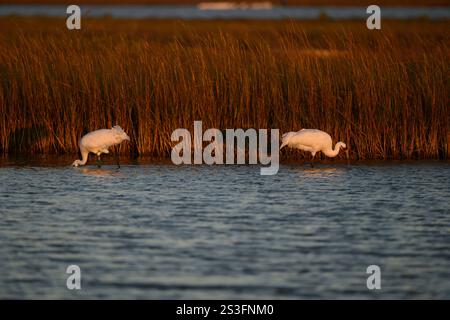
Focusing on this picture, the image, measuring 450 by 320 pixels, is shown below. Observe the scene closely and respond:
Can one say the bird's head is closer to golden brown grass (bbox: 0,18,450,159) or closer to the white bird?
the white bird

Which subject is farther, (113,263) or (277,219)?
(277,219)

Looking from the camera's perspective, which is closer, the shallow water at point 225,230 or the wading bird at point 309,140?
the shallow water at point 225,230

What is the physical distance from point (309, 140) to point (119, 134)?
242cm

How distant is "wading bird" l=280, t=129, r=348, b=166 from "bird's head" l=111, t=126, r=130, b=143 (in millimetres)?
2036

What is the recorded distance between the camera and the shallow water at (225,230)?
909cm

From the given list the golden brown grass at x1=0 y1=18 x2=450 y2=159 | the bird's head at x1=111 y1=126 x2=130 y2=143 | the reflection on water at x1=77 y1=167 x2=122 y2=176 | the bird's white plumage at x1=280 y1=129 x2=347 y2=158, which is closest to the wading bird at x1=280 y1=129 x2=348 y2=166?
the bird's white plumage at x1=280 y1=129 x2=347 y2=158

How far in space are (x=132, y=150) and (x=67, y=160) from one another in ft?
3.09

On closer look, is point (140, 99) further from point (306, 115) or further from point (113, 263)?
point (113, 263)

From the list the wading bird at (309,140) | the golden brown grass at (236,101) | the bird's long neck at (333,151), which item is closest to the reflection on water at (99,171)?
the golden brown grass at (236,101)

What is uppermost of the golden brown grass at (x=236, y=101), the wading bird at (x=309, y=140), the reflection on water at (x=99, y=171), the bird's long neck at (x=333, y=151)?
the golden brown grass at (x=236, y=101)

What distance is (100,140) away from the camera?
14359mm

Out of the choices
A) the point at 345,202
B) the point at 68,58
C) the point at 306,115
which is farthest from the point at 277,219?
the point at 68,58

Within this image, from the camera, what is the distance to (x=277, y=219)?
11562 millimetres

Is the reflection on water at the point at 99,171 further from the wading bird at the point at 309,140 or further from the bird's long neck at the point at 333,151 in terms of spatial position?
the bird's long neck at the point at 333,151
